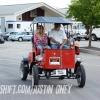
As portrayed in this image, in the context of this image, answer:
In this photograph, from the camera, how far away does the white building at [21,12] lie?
53950mm

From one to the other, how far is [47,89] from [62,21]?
2.08m

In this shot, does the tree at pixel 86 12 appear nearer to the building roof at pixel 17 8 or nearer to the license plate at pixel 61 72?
the license plate at pixel 61 72

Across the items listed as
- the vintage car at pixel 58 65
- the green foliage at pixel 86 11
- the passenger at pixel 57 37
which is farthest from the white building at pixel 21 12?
the vintage car at pixel 58 65

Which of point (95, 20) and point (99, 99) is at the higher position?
point (95, 20)

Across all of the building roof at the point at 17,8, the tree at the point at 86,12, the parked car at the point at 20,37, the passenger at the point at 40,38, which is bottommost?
the parked car at the point at 20,37

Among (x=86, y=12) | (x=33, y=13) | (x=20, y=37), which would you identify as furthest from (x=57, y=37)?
(x=33, y=13)

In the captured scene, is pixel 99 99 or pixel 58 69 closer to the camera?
pixel 99 99

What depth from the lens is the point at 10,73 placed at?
12953 mm

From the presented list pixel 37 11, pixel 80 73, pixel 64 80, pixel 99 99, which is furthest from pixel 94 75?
pixel 37 11

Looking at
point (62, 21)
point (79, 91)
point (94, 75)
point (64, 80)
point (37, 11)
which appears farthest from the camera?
point (37, 11)

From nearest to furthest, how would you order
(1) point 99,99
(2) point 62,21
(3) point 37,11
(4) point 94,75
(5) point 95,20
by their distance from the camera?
(1) point 99,99
(2) point 62,21
(4) point 94,75
(5) point 95,20
(3) point 37,11

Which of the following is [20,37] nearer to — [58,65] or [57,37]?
[57,37]

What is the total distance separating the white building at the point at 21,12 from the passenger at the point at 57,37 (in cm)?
4211

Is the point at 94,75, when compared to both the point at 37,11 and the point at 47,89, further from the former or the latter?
the point at 37,11
